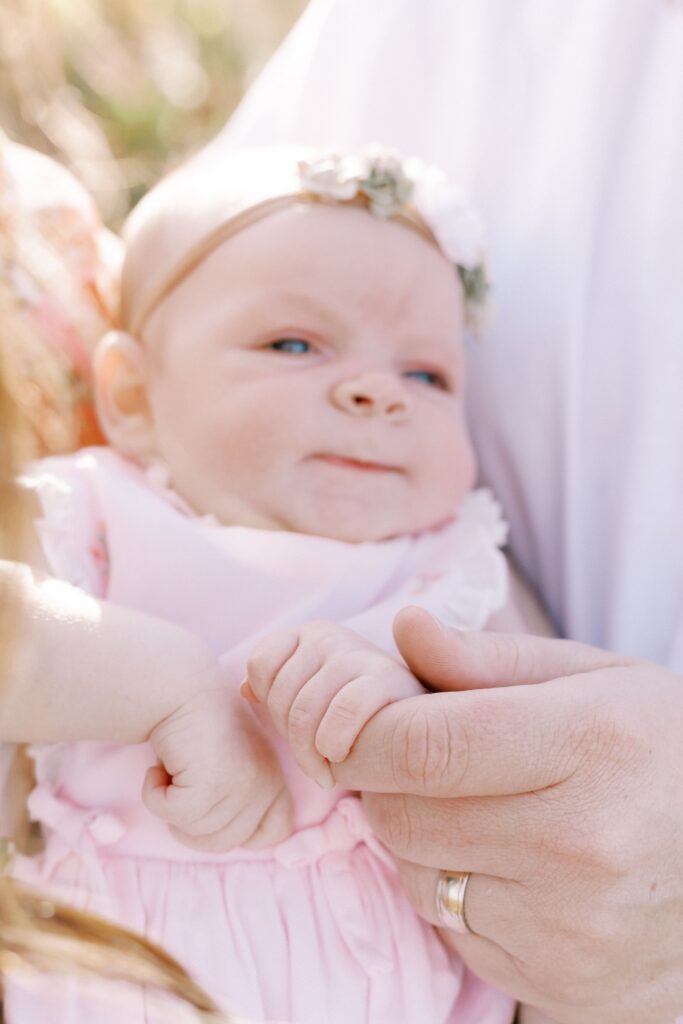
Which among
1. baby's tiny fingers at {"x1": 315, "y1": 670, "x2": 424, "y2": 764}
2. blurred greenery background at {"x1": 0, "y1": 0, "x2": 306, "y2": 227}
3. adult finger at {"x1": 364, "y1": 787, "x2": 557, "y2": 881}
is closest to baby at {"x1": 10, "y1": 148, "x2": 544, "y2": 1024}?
baby's tiny fingers at {"x1": 315, "y1": 670, "x2": 424, "y2": 764}

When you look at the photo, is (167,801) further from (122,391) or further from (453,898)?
(122,391)

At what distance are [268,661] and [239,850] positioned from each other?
30 cm

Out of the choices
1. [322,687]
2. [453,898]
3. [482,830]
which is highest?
[322,687]

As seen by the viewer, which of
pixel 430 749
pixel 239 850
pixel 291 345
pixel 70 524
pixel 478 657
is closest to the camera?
pixel 430 749

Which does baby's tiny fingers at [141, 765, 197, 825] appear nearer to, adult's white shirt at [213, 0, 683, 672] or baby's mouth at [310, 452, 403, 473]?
baby's mouth at [310, 452, 403, 473]

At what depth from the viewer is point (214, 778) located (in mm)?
1090

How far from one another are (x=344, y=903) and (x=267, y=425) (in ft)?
2.05

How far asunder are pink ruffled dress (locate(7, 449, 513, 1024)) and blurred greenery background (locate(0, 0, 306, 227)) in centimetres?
72

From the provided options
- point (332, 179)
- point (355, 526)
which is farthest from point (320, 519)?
point (332, 179)

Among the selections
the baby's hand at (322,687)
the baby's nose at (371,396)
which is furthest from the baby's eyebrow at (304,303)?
the baby's hand at (322,687)

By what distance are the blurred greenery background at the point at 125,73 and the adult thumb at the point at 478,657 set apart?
1.12 metres

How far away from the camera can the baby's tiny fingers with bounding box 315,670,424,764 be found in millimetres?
992

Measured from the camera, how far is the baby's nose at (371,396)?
1.38 meters

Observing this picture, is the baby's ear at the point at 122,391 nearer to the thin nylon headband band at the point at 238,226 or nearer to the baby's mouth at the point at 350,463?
the thin nylon headband band at the point at 238,226
